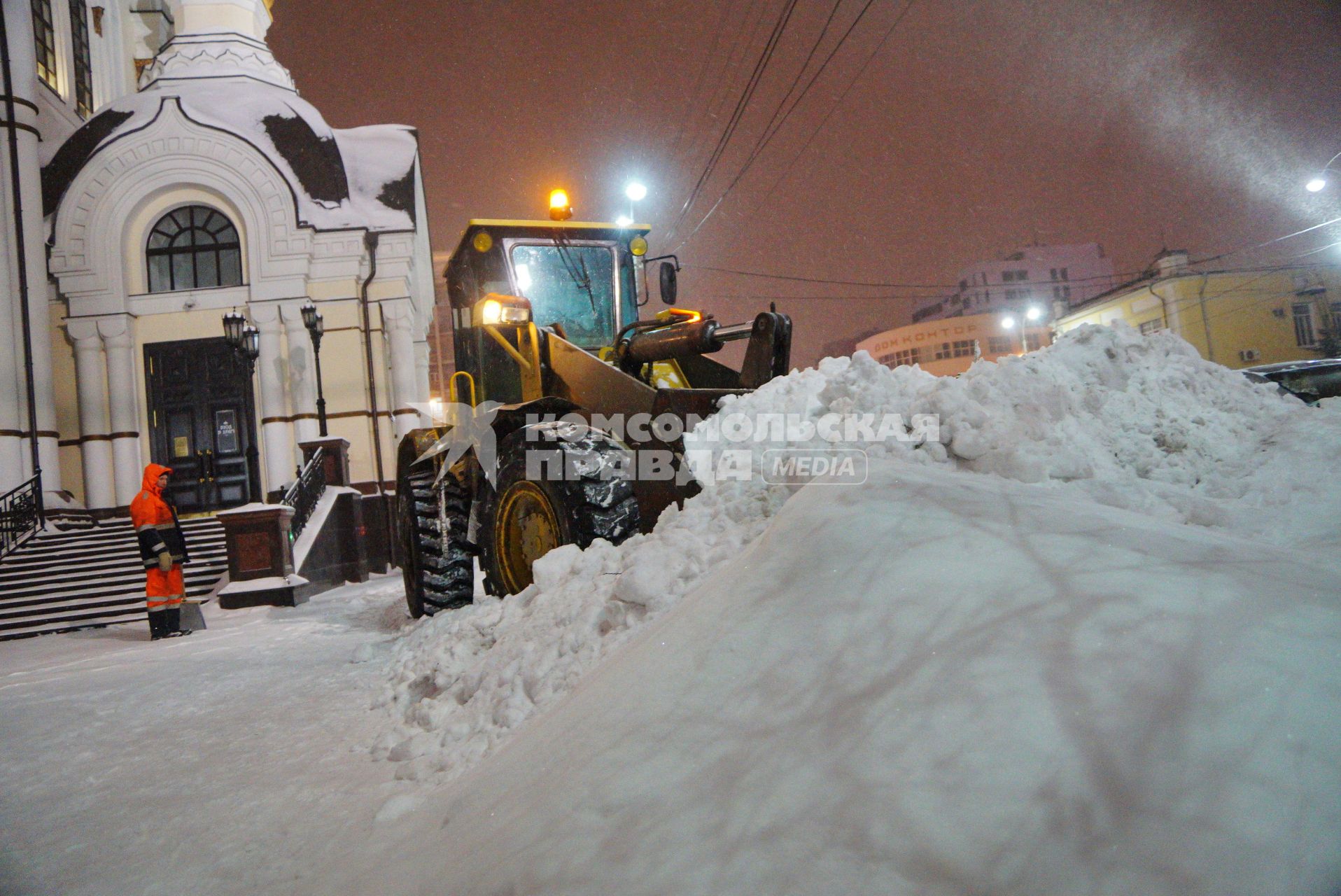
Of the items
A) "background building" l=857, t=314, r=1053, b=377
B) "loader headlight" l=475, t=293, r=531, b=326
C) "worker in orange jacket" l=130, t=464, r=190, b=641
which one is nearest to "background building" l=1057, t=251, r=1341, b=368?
"background building" l=857, t=314, r=1053, b=377

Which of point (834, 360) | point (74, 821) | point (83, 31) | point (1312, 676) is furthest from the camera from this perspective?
point (83, 31)

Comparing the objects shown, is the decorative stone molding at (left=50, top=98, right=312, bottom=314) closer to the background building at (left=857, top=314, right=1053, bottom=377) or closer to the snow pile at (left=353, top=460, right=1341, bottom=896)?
the snow pile at (left=353, top=460, right=1341, bottom=896)

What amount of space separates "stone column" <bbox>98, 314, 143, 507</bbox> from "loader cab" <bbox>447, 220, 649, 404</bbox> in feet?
46.0

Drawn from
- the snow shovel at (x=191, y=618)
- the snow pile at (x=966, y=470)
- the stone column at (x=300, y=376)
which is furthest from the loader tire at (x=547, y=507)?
the stone column at (x=300, y=376)

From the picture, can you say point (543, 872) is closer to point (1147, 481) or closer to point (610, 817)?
point (610, 817)

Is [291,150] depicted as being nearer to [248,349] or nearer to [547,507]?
[248,349]

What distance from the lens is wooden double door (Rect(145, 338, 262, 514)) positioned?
17.5m

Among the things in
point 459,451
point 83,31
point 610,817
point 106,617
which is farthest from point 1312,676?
point 83,31

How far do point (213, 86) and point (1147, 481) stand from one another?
77.3ft

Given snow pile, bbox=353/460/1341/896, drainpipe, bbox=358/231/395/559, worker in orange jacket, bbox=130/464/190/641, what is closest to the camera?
snow pile, bbox=353/460/1341/896

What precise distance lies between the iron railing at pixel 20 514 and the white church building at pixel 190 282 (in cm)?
147

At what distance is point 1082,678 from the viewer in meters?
1.64

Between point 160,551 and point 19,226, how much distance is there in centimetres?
1401

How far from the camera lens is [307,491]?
45.3ft
